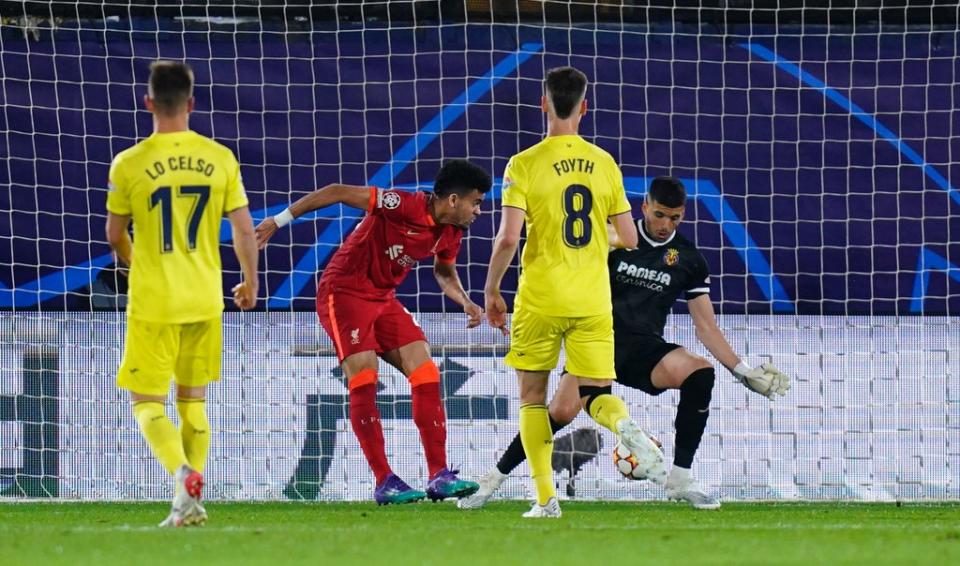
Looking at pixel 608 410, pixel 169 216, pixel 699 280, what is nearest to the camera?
pixel 169 216

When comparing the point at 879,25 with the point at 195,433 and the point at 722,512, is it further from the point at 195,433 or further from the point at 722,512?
the point at 195,433

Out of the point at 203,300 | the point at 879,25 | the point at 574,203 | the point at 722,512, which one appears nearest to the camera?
the point at 203,300

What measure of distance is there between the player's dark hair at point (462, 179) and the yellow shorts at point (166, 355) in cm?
164

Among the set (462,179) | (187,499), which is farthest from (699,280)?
(187,499)

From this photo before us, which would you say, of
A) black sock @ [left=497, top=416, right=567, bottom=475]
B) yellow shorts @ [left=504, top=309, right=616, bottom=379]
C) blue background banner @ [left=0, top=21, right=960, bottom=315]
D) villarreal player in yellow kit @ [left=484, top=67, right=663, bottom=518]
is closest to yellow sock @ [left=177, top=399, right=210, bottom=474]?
villarreal player in yellow kit @ [left=484, top=67, right=663, bottom=518]

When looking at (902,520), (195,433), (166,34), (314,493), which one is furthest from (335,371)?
(902,520)

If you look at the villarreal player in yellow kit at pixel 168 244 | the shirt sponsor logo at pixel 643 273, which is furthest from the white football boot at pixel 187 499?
the shirt sponsor logo at pixel 643 273

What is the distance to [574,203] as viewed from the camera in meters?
6.09

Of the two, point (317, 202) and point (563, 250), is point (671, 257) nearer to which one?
point (563, 250)

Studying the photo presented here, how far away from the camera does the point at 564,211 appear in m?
6.09

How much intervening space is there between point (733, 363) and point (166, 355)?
10.1ft

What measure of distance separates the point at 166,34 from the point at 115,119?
57 cm

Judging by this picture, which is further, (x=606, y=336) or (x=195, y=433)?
(x=606, y=336)

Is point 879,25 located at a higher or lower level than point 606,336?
higher
